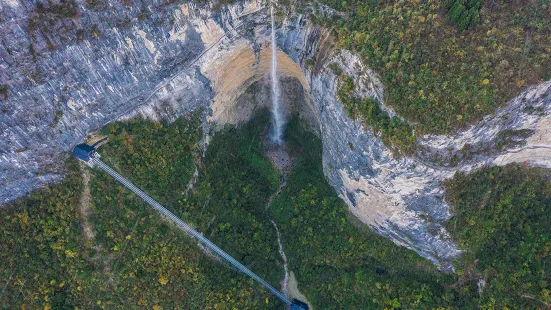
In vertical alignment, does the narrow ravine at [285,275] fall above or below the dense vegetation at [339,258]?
below

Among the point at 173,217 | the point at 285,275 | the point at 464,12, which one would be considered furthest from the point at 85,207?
the point at 464,12

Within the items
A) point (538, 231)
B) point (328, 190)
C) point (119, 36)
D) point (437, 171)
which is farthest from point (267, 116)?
point (538, 231)

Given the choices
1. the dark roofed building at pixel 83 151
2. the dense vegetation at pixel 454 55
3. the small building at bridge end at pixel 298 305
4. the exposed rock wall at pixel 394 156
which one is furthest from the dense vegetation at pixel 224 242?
the dense vegetation at pixel 454 55

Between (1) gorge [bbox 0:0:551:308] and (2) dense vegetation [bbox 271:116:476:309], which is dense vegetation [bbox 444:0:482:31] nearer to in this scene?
(1) gorge [bbox 0:0:551:308]

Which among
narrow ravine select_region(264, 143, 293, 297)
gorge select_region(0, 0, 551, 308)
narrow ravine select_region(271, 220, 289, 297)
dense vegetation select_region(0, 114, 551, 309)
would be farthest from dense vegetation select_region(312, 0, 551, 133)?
narrow ravine select_region(271, 220, 289, 297)

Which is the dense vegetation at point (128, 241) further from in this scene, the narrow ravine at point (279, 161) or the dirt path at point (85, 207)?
the narrow ravine at point (279, 161)

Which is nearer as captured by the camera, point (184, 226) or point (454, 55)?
point (454, 55)

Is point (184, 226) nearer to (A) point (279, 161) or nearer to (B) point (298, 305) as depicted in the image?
(A) point (279, 161)
